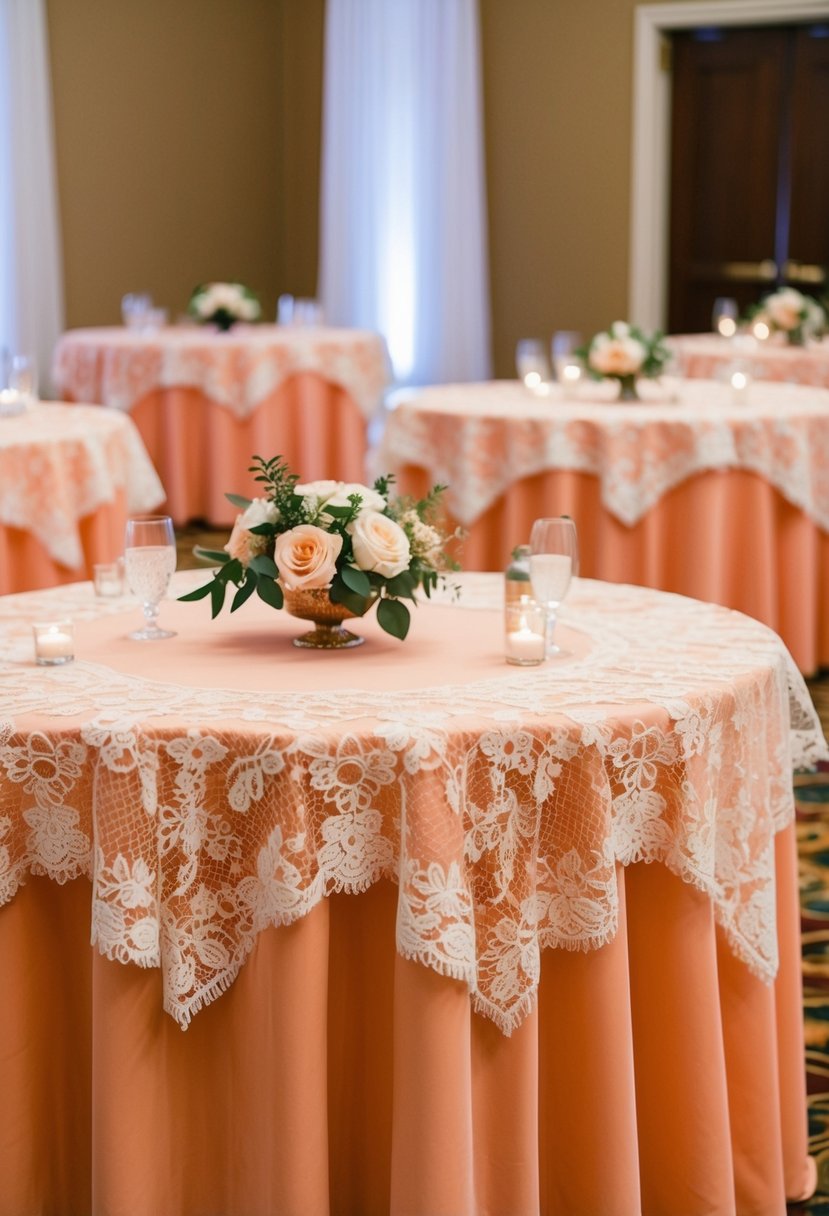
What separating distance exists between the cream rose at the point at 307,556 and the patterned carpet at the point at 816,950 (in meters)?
1.17

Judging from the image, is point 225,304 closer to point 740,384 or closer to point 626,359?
point 626,359

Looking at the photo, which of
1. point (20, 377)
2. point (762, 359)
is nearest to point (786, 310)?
point (762, 359)

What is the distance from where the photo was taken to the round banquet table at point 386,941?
1.90 m

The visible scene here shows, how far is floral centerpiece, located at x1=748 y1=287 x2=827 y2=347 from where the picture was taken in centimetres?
757

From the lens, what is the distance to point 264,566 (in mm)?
2301

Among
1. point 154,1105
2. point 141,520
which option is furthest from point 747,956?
point 141,520

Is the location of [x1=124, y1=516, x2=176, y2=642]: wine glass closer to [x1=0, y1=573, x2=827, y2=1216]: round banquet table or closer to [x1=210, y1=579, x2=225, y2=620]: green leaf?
[x1=210, y1=579, x2=225, y2=620]: green leaf

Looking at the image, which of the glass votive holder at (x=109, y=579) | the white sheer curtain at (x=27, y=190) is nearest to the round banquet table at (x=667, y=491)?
the glass votive holder at (x=109, y=579)

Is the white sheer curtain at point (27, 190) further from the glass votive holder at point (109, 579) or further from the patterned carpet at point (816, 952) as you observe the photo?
the glass votive holder at point (109, 579)

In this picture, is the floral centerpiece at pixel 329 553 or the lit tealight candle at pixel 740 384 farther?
the lit tealight candle at pixel 740 384

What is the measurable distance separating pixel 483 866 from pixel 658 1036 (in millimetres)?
390

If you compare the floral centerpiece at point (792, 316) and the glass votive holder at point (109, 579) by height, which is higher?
the floral centerpiece at point (792, 316)
